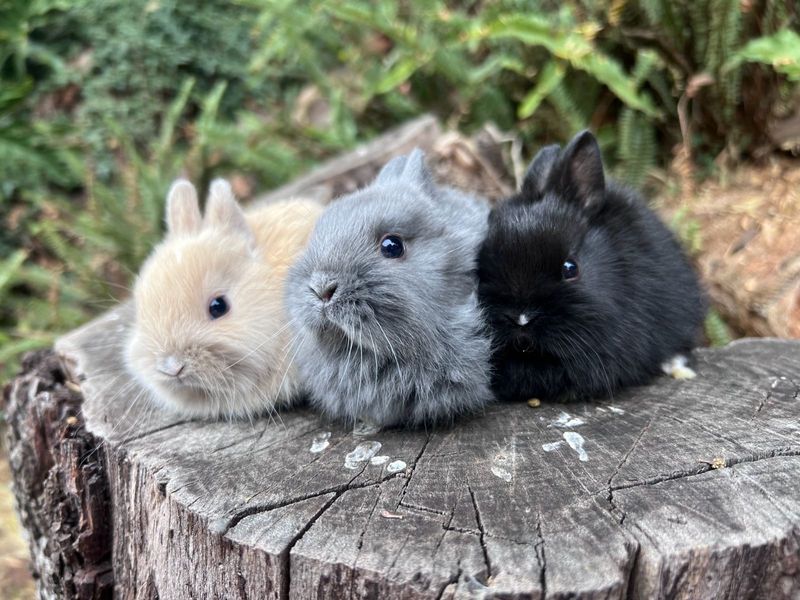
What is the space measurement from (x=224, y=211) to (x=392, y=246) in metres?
0.90

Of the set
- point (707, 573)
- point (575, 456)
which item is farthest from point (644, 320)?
point (707, 573)

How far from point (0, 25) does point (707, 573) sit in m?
6.74

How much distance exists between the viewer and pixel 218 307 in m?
2.65

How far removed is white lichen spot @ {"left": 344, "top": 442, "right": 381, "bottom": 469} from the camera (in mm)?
2228

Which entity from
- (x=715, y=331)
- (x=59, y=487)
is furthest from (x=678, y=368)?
(x=59, y=487)

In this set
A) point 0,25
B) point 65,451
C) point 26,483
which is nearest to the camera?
point 65,451

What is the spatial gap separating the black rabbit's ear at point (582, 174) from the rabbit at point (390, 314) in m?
0.44

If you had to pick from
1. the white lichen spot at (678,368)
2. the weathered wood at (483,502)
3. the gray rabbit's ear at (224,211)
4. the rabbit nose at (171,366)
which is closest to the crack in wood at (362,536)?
the weathered wood at (483,502)

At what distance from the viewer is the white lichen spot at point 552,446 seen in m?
2.22

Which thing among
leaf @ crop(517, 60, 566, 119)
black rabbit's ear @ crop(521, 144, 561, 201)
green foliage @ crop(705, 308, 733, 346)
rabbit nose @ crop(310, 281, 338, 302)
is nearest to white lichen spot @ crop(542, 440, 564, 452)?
rabbit nose @ crop(310, 281, 338, 302)

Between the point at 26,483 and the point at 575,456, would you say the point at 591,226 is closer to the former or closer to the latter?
the point at 575,456

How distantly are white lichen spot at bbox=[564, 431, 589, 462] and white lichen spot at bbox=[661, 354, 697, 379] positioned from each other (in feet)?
2.47

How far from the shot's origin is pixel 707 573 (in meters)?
1.79

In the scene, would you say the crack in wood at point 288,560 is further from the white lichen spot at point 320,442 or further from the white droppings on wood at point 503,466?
the white droppings on wood at point 503,466
